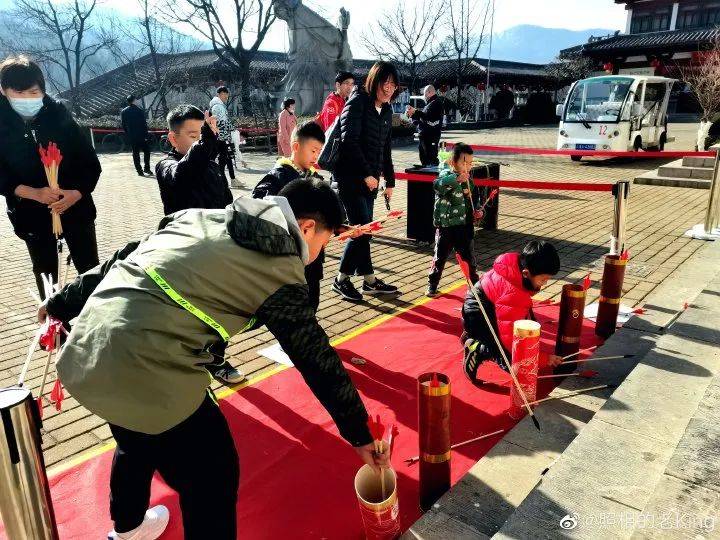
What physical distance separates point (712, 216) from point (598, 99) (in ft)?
28.8

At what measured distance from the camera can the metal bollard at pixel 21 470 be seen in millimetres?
1423

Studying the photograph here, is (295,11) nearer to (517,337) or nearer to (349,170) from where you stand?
(349,170)

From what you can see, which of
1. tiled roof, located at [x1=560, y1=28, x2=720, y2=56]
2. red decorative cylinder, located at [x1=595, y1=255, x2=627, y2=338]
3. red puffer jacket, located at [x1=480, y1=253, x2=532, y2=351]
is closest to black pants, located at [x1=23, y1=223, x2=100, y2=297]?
red puffer jacket, located at [x1=480, y1=253, x2=532, y2=351]

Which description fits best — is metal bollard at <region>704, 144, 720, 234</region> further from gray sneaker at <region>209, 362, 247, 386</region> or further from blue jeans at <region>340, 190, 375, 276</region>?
gray sneaker at <region>209, 362, 247, 386</region>

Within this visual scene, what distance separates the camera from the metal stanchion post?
657cm

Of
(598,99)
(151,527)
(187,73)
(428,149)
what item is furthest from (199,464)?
(187,73)

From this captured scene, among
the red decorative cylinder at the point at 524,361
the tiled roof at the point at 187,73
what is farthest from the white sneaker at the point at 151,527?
the tiled roof at the point at 187,73

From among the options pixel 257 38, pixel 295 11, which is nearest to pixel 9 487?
pixel 295 11

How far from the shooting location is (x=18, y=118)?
11.0ft

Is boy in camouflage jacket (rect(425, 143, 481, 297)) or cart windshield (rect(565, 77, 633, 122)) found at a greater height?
cart windshield (rect(565, 77, 633, 122))

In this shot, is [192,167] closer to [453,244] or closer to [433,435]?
[433,435]

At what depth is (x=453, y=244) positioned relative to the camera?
4.74m

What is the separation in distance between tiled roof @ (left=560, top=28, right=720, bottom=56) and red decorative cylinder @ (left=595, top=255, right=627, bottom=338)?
31.9m

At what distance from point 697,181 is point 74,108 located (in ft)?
86.7
